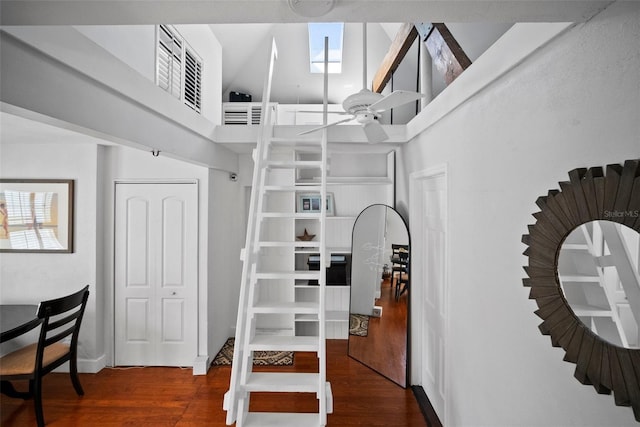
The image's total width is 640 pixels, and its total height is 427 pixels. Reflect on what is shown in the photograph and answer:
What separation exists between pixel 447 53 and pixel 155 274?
3.55 m

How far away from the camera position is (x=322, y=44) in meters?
5.18

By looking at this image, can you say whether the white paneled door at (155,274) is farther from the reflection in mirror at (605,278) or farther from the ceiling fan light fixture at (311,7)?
the reflection in mirror at (605,278)

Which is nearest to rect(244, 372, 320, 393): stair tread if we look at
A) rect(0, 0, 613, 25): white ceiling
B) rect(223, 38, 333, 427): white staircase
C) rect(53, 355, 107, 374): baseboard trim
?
rect(223, 38, 333, 427): white staircase

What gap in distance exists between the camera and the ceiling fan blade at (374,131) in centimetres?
212

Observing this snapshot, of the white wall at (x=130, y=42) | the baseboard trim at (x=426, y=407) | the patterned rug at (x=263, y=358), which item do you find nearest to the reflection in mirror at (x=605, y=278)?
the baseboard trim at (x=426, y=407)

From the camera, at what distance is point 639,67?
0.86 m

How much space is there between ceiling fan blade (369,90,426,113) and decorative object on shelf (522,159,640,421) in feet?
2.67

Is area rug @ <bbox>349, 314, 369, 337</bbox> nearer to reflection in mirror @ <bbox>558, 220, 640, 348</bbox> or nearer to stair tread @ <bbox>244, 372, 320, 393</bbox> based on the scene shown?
stair tread @ <bbox>244, 372, 320, 393</bbox>

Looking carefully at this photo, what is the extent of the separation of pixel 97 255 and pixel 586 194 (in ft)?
13.4

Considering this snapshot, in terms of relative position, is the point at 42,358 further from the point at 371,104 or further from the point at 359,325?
the point at 371,104

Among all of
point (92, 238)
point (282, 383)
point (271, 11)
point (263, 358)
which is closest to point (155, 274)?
point (92, 238)

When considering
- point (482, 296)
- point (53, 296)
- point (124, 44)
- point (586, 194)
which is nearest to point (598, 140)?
point (586, 194)

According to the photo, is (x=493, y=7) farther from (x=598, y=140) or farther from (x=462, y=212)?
(x=462, y=212)

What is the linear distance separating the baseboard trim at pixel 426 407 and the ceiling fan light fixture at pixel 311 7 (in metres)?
2.94
